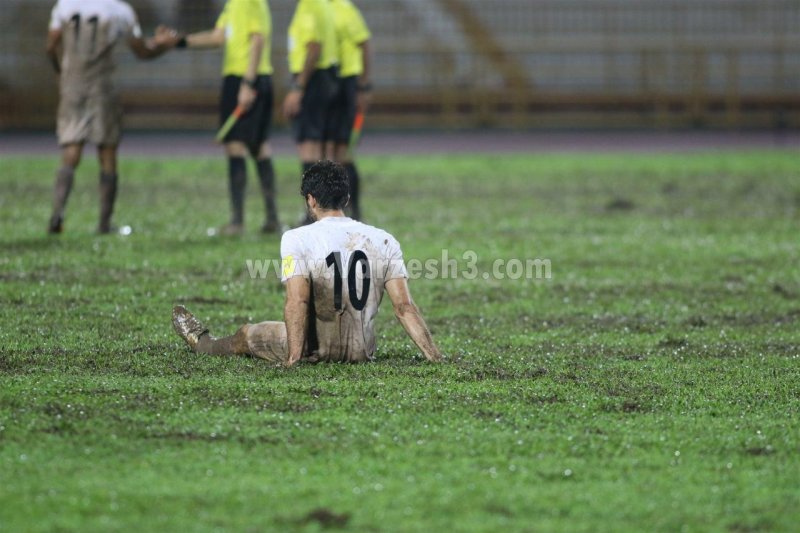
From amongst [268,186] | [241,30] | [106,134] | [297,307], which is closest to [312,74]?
[241,30]

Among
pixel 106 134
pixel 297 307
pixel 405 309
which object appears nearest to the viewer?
pixel 297 307

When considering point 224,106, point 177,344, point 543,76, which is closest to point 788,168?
point 543,76

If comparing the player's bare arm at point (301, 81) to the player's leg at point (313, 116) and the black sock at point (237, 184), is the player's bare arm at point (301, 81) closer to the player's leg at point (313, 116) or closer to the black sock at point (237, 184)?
the player's leg at point (313, 116)

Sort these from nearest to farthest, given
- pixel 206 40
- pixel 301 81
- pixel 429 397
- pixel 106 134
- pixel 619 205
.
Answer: pixel 429 397 < pixel 106 134 < pixel 301 81 < pixel 206 40 < pixel 619 205

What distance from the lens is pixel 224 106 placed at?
12.5 meters

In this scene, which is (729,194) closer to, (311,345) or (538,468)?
(311,345)

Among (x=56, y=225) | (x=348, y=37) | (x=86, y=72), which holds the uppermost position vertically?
(x=348, y=37)

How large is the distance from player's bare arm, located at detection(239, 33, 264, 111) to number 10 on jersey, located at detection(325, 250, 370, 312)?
5.51 m

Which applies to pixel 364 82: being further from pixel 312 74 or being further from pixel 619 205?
pixel 619 205

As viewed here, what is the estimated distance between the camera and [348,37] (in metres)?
12.9

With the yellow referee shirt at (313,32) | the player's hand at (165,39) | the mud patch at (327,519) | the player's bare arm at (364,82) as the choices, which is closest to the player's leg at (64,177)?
the player's hand at (165,39)

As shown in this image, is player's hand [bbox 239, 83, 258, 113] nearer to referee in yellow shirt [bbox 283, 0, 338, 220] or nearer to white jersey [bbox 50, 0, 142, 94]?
referee in yellow shirt [bbox 283, 0, 338, 220]

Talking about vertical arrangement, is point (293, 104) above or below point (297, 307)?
above

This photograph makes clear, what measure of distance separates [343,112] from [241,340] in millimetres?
5758
